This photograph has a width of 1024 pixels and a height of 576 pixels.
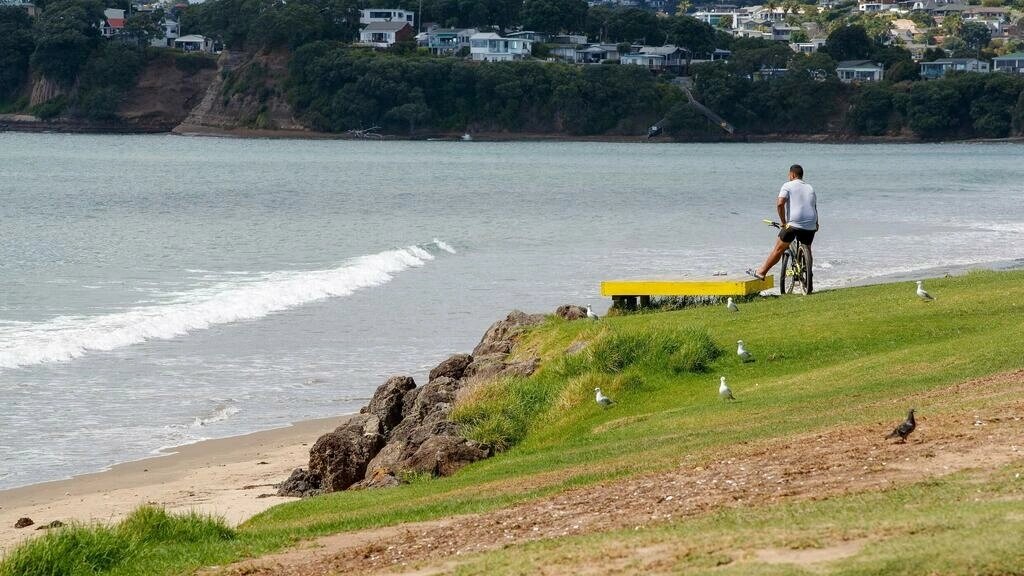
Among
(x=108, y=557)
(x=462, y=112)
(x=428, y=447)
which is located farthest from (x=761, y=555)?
(x=462, y=112)

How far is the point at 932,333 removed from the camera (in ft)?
55.1

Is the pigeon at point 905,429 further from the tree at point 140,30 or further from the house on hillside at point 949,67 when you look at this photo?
the tree at point 140,30

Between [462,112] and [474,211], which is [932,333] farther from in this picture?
[462,112]

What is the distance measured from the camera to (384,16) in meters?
197

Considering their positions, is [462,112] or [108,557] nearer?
[108,557]

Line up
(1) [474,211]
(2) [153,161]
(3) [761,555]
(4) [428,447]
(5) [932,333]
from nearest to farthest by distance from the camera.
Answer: (3) [761,555] < (4) [428,447] < (5) [932,333] < (1) [474,211] < (2) [153,161]

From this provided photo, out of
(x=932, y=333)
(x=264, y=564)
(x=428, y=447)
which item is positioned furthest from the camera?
(x=932, y=333)

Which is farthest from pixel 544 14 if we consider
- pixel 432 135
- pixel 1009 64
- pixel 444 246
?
pixel 444 246

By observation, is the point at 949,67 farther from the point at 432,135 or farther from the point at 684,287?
the point at 684,287

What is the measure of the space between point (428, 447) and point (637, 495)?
4384 millimetres

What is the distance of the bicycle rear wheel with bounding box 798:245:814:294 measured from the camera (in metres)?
20.7

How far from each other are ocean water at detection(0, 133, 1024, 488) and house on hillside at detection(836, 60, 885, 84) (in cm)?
7445

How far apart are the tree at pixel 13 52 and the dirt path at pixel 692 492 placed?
184806 mm

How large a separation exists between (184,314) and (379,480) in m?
17.0
